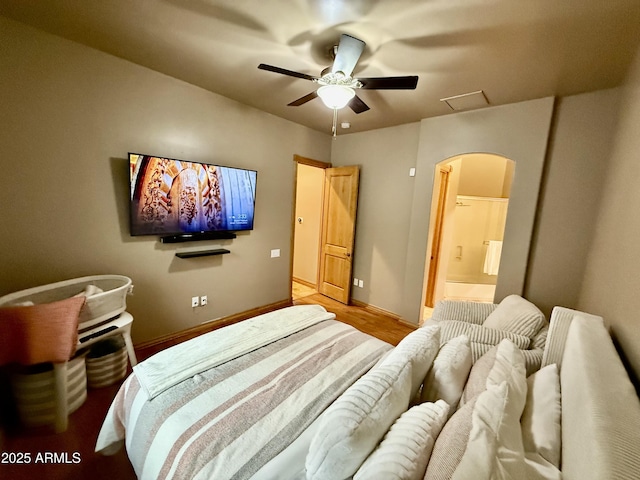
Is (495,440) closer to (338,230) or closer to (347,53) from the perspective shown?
(347,53)

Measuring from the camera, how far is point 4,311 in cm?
143

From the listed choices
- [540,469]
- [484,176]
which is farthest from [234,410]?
[484,176]

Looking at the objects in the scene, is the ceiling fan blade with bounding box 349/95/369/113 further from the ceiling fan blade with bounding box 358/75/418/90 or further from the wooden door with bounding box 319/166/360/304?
the wooden door with bounding box 319/166/360/304

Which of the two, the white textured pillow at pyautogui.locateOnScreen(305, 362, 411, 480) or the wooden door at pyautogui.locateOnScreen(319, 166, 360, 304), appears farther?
the wooden door at pyautogui.locateOnScreen(319, 166, 360, 304)

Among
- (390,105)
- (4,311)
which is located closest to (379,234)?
(390,105)

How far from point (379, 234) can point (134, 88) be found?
322cm

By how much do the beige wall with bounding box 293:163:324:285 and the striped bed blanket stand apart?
10.2 feet

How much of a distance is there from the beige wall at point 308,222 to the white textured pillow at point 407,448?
3659 mm

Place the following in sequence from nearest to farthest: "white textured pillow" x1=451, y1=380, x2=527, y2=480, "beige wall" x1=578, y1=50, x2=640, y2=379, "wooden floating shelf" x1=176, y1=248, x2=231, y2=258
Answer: "white textured pillow" x1=451, y1=380, x2=527, y2=480, "beige wall" x1=578, y1=50, x2=640, y2=379, "wooden floating shelf" x1=176, y1=248, x2=231, y2=258

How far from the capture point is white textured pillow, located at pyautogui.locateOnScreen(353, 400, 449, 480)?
0.74m

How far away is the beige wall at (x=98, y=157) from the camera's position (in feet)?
6.03

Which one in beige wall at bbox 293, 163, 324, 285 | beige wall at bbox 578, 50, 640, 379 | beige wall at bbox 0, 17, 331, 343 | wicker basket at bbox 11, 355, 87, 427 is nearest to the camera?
beige wall at bbox 578, 50, 640, 379

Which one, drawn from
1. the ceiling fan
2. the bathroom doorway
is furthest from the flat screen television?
the bathroom doorway

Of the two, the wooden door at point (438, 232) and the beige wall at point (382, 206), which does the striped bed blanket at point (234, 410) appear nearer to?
the beige wall at point (382, 206)
